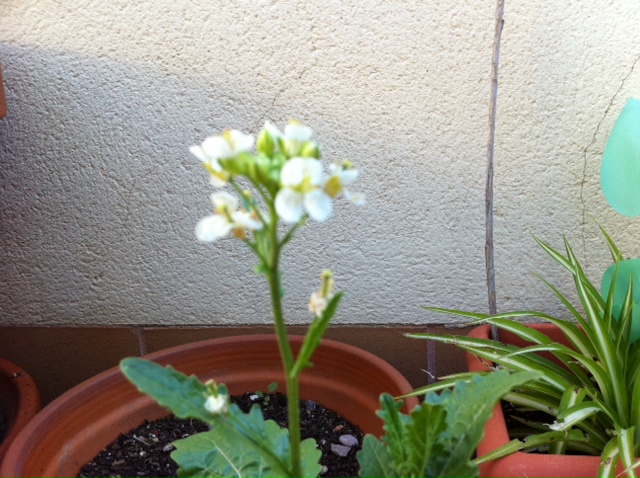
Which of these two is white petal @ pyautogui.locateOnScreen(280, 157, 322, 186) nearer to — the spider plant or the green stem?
the green stem

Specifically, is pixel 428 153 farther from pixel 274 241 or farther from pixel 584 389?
pixel 274 241

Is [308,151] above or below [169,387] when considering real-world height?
above

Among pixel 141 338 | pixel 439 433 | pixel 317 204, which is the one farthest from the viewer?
pixel 141 338

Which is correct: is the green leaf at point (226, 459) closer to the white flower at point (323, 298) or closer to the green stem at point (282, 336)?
the green stem at point (282, 336)

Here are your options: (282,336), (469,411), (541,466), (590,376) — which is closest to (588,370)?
(590,376)

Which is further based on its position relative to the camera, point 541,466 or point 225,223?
point 541,466

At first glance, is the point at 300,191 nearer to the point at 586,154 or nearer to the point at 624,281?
the point at 624,281

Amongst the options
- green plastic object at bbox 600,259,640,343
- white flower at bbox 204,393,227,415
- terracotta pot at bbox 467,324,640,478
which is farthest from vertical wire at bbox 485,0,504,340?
white flower at bbox 204,393,227,415
